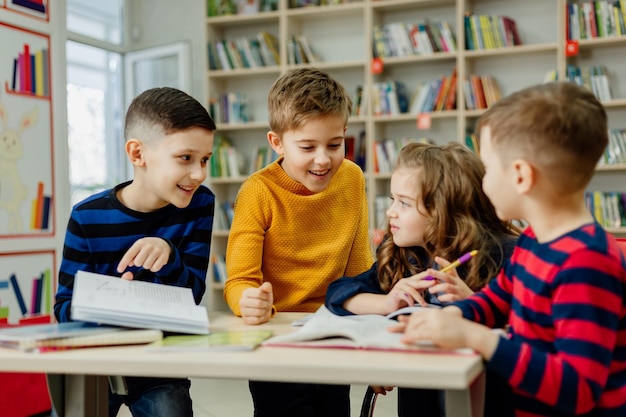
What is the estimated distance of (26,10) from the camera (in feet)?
11.7

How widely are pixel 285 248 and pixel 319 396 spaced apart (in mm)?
378

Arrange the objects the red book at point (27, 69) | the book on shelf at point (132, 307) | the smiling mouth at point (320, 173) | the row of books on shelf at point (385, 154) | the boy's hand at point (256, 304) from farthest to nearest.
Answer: the row of books on shelf at point (385, 154)
the red book at point (27, 69)
the smiling mouth at point (320, 173)
the boy's hand at point (256, 304)
the book on shelf at point (132, 307)

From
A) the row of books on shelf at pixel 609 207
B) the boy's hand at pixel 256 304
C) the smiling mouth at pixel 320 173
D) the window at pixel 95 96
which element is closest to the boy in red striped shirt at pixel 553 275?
the boy's hand at pixel 256 304

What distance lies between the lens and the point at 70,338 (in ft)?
3.74

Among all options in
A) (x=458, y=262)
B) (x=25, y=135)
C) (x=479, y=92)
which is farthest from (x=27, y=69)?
(x=458, y=262)

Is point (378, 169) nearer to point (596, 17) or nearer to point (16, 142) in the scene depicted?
point (596, 17)

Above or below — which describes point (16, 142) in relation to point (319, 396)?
above

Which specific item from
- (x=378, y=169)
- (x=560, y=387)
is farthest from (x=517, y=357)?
(x=378, y=169)

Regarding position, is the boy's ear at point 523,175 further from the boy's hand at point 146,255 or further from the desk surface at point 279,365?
the boy's hand at point 146,255

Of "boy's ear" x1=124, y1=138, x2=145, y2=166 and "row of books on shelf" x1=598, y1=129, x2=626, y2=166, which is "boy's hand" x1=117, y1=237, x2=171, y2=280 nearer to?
"boy's ear" x1=124, y1=138, x2=145, y2=166

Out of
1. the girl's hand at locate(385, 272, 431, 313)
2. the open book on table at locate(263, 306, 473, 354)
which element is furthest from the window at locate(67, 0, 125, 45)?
the open book on table at locate(263, 306, 473, 354)

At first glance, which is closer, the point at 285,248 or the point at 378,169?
the point at 285,248

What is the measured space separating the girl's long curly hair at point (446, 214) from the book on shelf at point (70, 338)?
1.95ft

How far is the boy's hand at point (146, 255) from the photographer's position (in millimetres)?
1383
